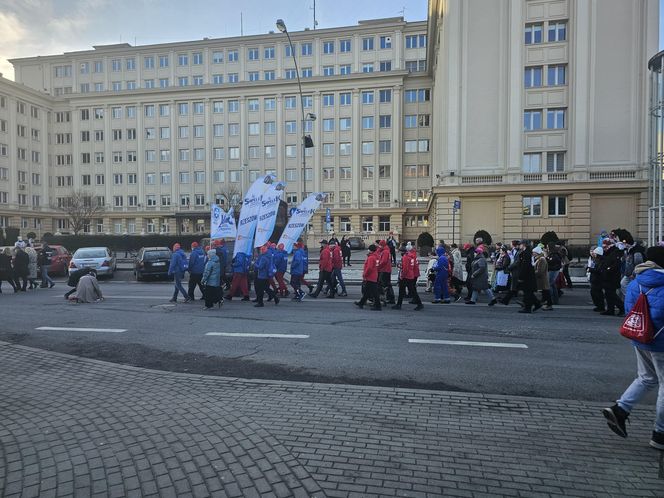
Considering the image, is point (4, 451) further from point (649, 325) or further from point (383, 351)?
point (649, 325)

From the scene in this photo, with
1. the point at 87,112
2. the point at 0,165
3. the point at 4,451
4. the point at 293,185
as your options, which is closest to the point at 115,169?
the point at 87,112

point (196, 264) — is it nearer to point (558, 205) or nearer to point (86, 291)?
point (86, 291)

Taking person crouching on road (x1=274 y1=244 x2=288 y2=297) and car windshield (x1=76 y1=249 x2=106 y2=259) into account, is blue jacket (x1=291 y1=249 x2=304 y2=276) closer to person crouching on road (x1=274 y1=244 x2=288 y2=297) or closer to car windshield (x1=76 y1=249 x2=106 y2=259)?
person crouching on road (x1=274 y1=244 x2=288 y2=297)

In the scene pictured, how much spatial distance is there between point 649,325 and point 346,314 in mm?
7638

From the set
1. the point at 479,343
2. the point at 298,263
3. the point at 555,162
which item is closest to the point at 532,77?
the point at 555,162

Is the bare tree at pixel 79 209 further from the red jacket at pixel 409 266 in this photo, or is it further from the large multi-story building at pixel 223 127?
the red jacket at pixel 409 266

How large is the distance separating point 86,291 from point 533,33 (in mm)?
32838

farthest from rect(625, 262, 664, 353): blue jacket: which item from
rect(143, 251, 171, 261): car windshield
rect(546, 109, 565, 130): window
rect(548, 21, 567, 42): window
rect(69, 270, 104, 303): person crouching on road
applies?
rect(548, 21, 567, 42): window

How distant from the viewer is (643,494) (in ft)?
10.4

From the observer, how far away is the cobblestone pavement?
10.8 feet

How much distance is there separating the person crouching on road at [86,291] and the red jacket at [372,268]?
8395mm

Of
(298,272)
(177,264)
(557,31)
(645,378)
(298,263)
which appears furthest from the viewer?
(557,31)

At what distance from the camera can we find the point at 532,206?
3166cm

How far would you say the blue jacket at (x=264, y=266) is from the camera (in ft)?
40.0
